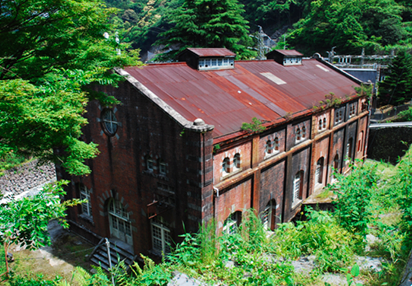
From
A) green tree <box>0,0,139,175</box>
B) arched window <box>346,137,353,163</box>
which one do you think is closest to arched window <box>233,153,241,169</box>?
green tree <box>0,0,139,175</box>

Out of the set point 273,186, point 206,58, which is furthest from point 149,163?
point 206,58

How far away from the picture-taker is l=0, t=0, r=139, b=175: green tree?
313 inches

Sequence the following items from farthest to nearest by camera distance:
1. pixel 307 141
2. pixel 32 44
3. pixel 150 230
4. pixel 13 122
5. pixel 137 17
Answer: pixel 137 17
pixel 307 141
pixel 150 230
pixel 32 44
pixel 13 122

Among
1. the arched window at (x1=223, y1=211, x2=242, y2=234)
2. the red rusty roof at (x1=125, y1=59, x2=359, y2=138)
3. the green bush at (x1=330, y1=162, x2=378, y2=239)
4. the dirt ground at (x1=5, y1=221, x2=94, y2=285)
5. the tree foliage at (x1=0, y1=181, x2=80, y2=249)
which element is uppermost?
the red rusty roof at (x1=125, y1=59, x2=359, y2=138)

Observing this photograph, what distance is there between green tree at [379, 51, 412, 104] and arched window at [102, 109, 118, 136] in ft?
117

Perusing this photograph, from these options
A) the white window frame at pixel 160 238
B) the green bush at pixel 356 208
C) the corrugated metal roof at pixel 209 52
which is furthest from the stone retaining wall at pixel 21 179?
the green bush at pixel 356 208

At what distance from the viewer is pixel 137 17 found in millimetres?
95938

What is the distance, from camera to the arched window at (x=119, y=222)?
47.9 ft

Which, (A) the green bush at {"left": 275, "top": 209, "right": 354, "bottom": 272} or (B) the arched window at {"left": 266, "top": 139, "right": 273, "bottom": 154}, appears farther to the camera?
(B) the arched window at {"left": 266, "top": 139, "right": 273, "bottom": 154}

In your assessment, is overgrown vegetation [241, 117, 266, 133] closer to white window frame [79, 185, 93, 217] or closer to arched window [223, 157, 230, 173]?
arched window [223, 157, 230, 173]

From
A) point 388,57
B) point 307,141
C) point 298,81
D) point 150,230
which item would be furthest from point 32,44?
point 388,57

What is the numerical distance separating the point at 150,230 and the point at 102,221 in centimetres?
371

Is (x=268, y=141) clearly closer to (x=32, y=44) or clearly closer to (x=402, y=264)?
(x=402, y=264)

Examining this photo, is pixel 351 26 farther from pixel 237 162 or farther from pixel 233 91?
pixel 237 162
